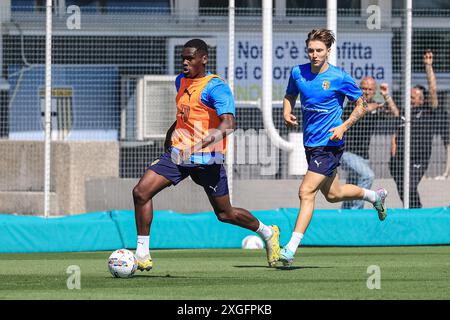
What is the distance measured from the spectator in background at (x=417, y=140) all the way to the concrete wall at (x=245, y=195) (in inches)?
10.3

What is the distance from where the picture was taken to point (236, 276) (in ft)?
36.2

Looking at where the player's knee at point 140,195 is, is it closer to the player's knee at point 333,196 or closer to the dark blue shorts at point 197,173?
the dark blue shorts at point 197,173

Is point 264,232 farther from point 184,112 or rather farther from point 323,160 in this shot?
point 184,112

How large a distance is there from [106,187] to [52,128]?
112 centimetres

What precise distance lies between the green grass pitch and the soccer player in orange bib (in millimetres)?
694

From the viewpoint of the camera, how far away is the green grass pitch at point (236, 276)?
30.5 feet

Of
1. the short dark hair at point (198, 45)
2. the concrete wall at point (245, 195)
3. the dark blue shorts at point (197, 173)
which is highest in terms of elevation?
the short dark hair at point (198, 45)

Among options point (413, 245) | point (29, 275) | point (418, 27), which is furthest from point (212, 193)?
point (418, 27)

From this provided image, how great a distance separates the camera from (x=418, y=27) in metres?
17.8

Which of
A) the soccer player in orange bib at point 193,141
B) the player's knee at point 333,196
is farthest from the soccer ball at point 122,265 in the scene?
the player's knee at point 333,196

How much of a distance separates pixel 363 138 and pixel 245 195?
69.7 inches

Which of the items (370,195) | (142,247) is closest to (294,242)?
(142,247)

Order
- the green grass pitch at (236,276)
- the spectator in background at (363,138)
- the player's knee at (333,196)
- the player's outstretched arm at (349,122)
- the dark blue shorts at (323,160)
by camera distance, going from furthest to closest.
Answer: the spectator in background at (363,138) → the player's knee at (333,196) → the dark blue shorts at (323,160) → the player's outstretched arm at (349,122) → the green grass pitch at (236,276)
